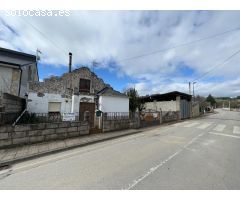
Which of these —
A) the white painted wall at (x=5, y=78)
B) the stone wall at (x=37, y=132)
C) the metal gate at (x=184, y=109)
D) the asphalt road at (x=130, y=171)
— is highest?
the white painted wall at (x=5, y=78)

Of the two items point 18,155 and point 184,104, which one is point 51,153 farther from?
point 184,104

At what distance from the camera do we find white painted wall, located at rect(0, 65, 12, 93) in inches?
431

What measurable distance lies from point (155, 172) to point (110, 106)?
13.1 m

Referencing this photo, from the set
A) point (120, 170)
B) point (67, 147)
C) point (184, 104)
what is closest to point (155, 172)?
Answer: point (120, 170)

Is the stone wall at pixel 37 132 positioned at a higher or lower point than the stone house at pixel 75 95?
lower

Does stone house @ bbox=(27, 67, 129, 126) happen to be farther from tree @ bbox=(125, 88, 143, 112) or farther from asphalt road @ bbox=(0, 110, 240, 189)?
asphalt road @ bbox=(0, 110, 240, 189)

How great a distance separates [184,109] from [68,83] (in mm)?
18689

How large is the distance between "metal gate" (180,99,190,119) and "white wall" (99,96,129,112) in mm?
10068

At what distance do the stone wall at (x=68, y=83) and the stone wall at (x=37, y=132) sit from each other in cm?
717

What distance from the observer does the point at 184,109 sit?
2419 cm

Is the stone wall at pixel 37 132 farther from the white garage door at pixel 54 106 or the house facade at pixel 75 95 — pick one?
the white garage door at pixel 54 106

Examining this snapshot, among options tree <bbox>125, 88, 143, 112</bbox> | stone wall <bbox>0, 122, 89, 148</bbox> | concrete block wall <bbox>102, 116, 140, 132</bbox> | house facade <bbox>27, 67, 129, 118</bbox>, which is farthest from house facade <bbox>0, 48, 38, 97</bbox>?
tree <bbox>125, 88, 143, 112</bbox>

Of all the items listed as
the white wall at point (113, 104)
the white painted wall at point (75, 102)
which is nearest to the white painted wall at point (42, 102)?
the white painted wall at point (75, 102)

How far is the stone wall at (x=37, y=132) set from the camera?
592 cm
